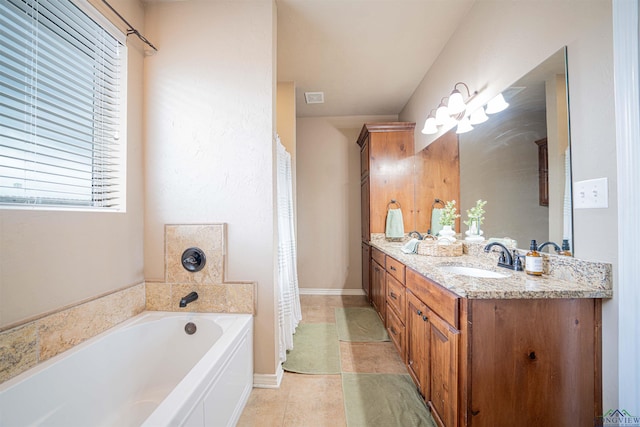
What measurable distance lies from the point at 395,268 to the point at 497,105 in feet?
4.18

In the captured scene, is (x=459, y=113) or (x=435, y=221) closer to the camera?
(x=459, y=113)

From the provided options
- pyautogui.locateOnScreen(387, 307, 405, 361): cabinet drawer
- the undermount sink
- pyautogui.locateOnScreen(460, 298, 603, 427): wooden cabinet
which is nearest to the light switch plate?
pyautogui.locateOnScreen(460, 298, 603, 427): wooden cabinet

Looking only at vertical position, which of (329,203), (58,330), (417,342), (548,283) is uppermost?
(329,203)

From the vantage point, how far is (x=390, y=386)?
158 centimetres

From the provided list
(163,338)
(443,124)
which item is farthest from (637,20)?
(163,338)

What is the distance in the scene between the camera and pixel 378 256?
2.49 metres

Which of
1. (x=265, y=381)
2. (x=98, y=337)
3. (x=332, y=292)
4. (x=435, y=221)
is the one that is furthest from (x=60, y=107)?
(x=332, y=292)

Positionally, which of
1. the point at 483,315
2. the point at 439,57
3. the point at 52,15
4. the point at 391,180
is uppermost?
the point at 439,57

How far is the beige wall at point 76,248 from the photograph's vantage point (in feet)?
3.19

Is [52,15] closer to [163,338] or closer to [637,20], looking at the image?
[163,338]

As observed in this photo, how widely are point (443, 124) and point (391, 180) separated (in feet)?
2.84

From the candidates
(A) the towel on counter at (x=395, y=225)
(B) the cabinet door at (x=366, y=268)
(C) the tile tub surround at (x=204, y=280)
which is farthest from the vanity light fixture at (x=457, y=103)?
(C) the tile tub surround at (x=204, y=280)

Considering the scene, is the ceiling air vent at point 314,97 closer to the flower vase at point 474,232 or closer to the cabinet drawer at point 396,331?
the flower vase at point 474,232

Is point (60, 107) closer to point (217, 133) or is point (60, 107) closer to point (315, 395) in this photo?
point (217, 133)
